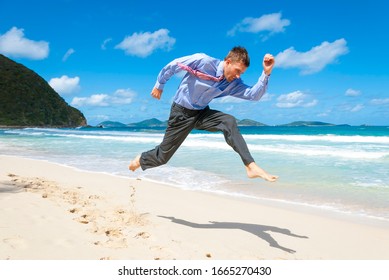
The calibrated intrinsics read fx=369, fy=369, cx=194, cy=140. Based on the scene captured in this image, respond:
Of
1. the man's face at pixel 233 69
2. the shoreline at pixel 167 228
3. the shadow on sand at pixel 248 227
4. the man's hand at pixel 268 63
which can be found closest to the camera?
the shoreline at pixel 167 228

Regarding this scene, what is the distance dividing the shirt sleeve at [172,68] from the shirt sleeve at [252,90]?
23.3 inches

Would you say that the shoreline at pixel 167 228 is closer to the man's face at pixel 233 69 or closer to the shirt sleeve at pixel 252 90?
the shirt sleeve at pixel 252 90

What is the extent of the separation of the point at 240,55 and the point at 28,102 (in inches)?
3772

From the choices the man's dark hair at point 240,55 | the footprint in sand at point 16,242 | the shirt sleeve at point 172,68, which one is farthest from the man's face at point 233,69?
the footprint in sand at point 16,242

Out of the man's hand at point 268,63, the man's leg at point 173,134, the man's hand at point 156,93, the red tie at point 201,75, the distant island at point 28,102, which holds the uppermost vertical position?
the distant island at point 28,102

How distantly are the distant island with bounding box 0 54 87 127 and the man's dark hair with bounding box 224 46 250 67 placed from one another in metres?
82.6

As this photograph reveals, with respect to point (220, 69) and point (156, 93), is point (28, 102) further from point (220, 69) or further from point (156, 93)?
point (220, 69)

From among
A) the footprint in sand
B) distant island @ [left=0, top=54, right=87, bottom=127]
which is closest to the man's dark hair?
the footprint in sand

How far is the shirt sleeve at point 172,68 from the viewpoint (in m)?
4.60

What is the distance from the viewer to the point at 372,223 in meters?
5.43

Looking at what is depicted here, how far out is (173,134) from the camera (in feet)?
16.3

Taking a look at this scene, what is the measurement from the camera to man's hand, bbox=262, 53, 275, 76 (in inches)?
166

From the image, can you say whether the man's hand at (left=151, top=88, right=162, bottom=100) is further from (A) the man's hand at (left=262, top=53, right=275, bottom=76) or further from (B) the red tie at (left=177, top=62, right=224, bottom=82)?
(A) the man's hand at (left=262, top=53, right=275, bottom=76)

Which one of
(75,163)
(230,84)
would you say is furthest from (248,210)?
(75,163)
